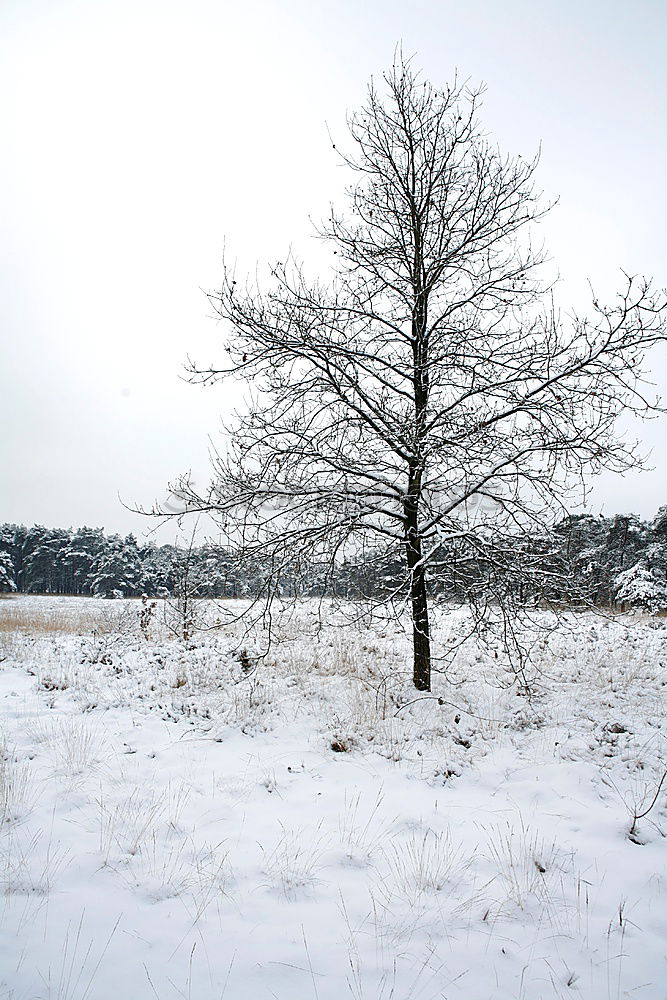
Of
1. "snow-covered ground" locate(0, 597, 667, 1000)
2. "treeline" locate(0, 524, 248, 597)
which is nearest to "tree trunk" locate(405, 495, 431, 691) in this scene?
"snow-covered ground" locate(0, 597, 667, 1000)

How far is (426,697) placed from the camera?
6355 mm

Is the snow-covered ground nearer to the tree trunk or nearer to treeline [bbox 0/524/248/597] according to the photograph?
the tree trunk

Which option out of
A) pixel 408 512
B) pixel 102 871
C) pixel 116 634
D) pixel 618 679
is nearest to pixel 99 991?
pixel 102 871

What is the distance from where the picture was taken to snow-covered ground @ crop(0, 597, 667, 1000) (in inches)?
99.7

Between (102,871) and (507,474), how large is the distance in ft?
18.0

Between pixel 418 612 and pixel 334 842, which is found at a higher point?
pixel 418 612

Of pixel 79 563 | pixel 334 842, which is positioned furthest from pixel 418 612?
pixel 79 563

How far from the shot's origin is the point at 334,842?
12.0 feet

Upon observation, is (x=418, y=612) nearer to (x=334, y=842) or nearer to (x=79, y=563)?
(x=334, y=842)

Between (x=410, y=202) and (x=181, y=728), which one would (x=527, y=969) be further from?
(x=410, y=202)

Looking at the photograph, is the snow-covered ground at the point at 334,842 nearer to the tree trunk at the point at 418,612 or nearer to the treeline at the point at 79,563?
the tree trunk at the point at 418,612

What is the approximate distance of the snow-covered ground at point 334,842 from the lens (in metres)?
2.53

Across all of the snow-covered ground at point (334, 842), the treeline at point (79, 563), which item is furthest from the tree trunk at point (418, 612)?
the treeline at point (79, 563)

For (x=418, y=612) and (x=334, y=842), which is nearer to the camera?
(x=334, y=842)
